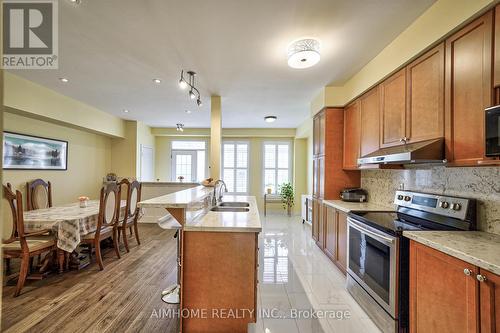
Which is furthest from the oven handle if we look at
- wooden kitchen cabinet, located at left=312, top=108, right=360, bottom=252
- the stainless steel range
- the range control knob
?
wooden kitchen cabinet, located at left=312, top=108, right=360, bottom=252

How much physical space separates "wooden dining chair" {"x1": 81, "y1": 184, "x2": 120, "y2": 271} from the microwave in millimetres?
3742

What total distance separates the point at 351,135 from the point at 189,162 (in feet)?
18.0

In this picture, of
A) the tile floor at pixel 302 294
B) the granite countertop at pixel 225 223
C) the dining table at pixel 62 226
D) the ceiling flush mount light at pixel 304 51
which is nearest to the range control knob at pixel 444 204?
the tile floor at pixel 302 294

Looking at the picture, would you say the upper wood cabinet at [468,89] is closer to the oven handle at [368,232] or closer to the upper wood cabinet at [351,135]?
the oven handle at [368,232]

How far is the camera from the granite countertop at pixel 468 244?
118cm

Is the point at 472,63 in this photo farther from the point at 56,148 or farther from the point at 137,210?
the point at 56,148

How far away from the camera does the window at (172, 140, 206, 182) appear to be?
24.6ft

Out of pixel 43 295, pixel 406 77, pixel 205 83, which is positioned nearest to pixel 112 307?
pixel 43 295

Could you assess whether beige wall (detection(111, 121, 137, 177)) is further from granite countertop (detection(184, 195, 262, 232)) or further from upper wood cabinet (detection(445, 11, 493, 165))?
upper wood cabinet (detection(445, 11, 493, 165))

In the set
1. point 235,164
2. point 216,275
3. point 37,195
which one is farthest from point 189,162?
point 216,275

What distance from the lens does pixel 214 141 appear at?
398 centimetres

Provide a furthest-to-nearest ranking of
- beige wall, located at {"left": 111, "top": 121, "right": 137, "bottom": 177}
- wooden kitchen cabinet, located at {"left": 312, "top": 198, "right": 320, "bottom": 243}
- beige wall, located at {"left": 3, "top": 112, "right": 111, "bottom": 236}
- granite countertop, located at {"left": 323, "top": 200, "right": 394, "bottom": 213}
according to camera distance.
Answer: beige wall, located at {"left": 111, "top": 121, "right": 137, "bottom": 177}
wooden kitchen cabinet, located at {"left": 312, "top": 198, "right": 320, "bottom": 243}
beige wall, located at {"left": 3, "top": 112, "right": 111, "bottom": 236}
granite countertop, located at {"left": 323, "top": 200, "right": 394, "bottom": 213}

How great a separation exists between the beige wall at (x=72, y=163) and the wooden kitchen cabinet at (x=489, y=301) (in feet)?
17.8

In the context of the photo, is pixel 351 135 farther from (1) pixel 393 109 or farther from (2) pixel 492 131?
(2) pixel 492 131
